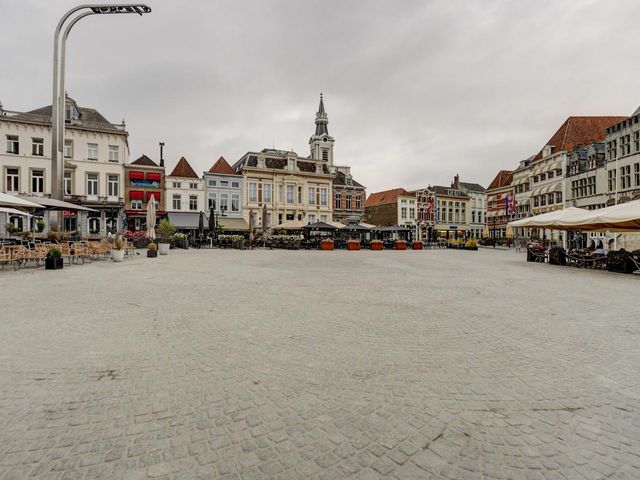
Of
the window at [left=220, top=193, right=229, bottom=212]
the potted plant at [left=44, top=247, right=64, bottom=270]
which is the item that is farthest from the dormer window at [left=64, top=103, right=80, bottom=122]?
the potted plant at [left=44, top=247, right=64, bottom=270]

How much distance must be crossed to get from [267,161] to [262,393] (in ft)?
155

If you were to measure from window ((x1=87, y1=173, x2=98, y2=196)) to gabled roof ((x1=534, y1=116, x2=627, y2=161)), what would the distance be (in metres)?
55.8

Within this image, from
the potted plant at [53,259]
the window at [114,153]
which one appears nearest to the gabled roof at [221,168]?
the window at [114,153]

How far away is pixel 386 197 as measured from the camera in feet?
221

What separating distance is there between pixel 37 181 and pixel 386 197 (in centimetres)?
5417

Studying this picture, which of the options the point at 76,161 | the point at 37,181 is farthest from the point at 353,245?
the point at 37,181

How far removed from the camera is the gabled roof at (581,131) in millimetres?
41222

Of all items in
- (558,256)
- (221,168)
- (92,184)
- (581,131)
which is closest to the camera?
(558,256)

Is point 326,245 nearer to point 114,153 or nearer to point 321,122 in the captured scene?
point 114,153

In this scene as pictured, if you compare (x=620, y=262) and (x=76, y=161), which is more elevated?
(x=76, y=161)

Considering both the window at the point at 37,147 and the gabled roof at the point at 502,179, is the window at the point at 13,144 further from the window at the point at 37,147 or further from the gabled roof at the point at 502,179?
the gabled roof at the point at 502,179

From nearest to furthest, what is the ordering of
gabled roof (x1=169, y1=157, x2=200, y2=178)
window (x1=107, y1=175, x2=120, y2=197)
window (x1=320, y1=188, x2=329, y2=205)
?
window (x1=107, y1=175, x2=120, y2=197)
gabled roof (x1=169, y1=157, x2=200, y2=178)
window (x1=320, y1=188, x2=329, y2=205)

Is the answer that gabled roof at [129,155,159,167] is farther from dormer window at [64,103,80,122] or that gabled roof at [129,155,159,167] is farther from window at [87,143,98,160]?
dormer window at [64,103,80,122]

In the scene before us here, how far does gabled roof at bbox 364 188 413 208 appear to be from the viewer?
63812 millimetres
